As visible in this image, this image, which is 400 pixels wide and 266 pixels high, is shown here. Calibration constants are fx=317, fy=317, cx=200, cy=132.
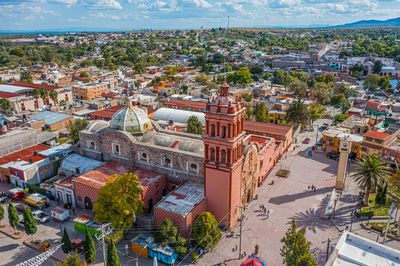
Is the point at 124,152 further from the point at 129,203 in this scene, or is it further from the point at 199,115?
the point at 199,115

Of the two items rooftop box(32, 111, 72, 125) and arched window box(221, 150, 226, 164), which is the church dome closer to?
arched window box(221, 150, 226, 164)

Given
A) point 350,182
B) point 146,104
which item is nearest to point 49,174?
point 146,104

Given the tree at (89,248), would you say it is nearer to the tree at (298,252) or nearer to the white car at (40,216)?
the white car at (40,216)

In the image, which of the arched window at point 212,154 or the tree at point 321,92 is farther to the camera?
the tree at point 321,92

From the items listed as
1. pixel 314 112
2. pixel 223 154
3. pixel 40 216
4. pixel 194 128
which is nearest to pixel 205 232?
pixel 223 154

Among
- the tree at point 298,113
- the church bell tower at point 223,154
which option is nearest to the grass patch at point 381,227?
the church bell tower at point 223,154

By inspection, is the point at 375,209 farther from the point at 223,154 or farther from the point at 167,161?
the point at 167,161
